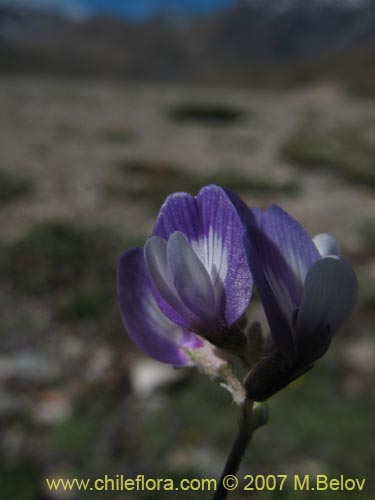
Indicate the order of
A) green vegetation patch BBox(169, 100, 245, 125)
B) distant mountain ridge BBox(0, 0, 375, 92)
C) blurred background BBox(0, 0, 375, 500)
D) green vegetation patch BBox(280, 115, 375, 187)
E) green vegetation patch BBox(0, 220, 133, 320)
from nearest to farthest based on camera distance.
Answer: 1. blurred background BBox(0, 0, 375, 500)
2. green vegetation patch BBox(0, 220, 133, 320)
3. green vegetation patch BBox(280, 115, 375, 187)
4. green vegetation patch BBox(169, 100, 245, 125)
5. distant mountain ridge BBox(0, 0, 375, 92)

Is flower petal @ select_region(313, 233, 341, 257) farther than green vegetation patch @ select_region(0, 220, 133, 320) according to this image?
No

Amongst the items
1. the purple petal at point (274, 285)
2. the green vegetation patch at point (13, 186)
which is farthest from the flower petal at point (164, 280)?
the green vegetation patch at point (13, 186)

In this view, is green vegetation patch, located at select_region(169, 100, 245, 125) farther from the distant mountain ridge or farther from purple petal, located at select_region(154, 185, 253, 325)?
the distant mountain ridge

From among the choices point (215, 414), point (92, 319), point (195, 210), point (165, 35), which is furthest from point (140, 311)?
point (165, 35)

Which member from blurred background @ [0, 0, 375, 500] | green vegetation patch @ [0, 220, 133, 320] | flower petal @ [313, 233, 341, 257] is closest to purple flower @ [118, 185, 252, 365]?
flower petal @ [313, 233, 341, 257]

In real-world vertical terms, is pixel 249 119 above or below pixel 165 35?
below

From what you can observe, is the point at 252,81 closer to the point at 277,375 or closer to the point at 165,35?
the point at 277,375
